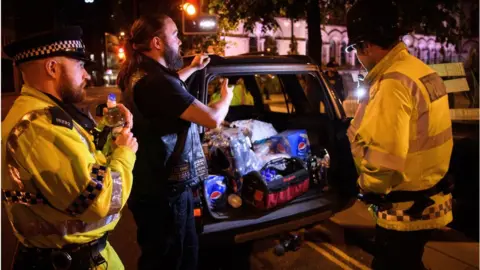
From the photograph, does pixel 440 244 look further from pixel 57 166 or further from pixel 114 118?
pixel 57 166

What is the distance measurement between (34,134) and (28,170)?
5.8 inches

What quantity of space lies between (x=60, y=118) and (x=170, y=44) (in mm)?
1265

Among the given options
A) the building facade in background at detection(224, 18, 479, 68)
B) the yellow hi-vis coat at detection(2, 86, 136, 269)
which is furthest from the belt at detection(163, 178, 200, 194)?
the building facade in background at detection(224, 18, 479, 68)

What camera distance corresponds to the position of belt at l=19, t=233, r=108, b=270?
6.10 ft

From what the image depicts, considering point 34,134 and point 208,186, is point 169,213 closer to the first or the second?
point 208,186

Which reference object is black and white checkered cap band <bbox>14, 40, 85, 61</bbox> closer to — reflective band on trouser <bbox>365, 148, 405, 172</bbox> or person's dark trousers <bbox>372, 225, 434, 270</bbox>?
reflective band on trouser <bbox>365, 148, 405, 172</bbox>

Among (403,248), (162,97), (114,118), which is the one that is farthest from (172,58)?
(403,248)

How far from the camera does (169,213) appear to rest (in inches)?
110

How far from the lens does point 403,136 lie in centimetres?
209

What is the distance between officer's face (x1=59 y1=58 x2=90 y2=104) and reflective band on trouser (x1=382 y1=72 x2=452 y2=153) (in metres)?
1.52

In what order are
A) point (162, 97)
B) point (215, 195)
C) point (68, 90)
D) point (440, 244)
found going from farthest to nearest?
point (440, 244) → point (215, 195) → point (162, 97) → point (68, 90)

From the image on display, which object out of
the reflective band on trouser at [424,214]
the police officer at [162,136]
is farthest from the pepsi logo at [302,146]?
the reflective band on trouser at [424,214]

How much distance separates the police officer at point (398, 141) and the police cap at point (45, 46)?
1481mm

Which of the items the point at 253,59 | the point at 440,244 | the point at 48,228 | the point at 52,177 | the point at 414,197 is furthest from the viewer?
the point at 440,244
